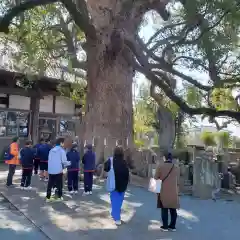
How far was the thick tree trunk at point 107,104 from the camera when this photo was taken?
41.3 feet

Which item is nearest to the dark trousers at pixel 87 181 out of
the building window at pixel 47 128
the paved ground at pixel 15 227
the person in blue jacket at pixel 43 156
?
the paved ground at pixel 15 227

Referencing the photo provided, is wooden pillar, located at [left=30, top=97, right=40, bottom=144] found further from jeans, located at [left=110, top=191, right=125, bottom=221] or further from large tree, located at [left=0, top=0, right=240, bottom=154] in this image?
jeans, located at [left=110, top=191, right=125, bottom=221]

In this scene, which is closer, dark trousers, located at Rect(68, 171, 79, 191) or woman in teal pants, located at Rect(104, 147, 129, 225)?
woman in teal pants, located at Rect(104, 147, 129, 225)

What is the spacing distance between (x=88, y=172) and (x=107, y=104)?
3511mm

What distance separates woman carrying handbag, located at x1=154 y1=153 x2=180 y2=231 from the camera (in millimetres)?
6473

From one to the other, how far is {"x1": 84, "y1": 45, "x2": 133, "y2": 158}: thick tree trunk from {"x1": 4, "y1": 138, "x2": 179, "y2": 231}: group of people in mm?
1915

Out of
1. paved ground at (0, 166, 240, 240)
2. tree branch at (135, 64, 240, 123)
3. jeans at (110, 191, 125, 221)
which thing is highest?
tree branch at (135, 64, 240, 123)

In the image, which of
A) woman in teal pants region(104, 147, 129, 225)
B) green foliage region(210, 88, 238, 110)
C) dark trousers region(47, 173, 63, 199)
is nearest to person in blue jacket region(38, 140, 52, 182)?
dark trousers region(47, 173, 63, 199)

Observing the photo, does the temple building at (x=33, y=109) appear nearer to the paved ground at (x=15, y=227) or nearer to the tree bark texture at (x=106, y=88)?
the tree bark texture at (x=106, y=88)

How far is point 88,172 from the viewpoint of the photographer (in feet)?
32.1

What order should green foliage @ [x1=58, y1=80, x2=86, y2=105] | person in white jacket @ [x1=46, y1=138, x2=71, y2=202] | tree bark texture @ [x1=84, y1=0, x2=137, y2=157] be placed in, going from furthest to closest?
1. green foliage @ [x1=58, y1=80, x2=86, y2=105]
2. tree bark texture @ [x1=84, y1=0, x2=137, y2=157]
3. person in white jacket @ [x1=46, y1=138, x2=71, y2=202]

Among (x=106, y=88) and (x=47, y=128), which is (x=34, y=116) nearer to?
(x=47, y=128)

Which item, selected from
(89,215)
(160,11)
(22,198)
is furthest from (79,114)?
(89,215)

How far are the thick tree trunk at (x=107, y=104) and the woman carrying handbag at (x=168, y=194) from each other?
594 centimetres
